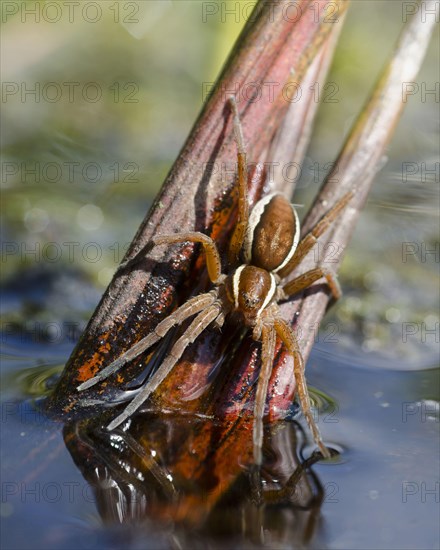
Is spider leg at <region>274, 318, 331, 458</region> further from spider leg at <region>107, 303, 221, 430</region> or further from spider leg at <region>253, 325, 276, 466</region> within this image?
spider leg at <region>107, 303, 221, 430</region>

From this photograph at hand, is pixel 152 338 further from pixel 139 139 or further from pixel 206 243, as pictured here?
pixel 139 139

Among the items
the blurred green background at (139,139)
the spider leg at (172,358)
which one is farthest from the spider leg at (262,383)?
the blurred green background at (139,139)

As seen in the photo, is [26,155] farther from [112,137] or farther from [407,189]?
[407,189]

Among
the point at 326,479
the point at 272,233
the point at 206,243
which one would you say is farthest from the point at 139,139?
the point at 326,479

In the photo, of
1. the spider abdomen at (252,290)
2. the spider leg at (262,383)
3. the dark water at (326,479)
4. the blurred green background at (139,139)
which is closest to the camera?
the dark water at (326,479)

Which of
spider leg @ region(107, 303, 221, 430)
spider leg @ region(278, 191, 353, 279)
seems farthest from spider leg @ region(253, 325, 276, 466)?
spider leg @ region(278, 191, 353, 279)

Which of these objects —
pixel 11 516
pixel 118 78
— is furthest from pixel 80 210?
pixel 11 516

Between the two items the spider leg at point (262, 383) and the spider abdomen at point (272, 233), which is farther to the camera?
the spider abdomen at point (272, 233)

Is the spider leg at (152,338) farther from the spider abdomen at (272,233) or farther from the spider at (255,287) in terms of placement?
the spider abdomen at (272,233)
